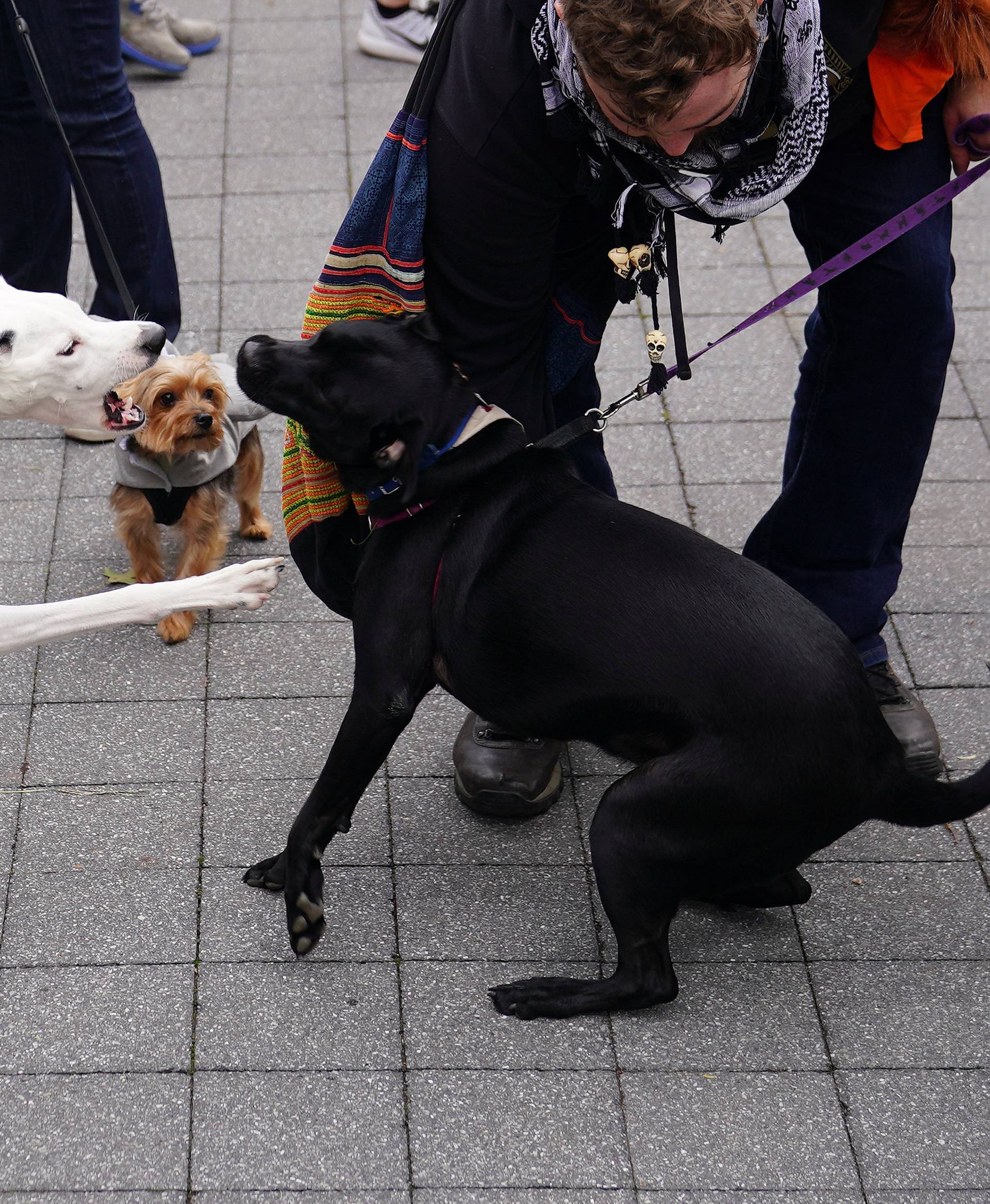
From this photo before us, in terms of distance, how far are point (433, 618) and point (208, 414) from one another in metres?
1.04

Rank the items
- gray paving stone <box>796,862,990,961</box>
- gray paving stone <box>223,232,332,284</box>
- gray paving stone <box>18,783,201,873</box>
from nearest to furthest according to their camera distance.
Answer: gray paving stone <box>796,862,990,961</box>
gray paving stone <box>18,783,201,873</box>
gray paving stone <box>223,232,332,284</box>

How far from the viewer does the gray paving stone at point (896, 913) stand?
8.84 ft

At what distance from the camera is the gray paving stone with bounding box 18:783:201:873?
2809mm

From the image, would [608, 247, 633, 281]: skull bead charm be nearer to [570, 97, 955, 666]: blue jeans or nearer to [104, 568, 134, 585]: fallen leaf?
[570, 97, 955, 666]: blue jeans

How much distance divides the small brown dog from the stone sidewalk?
18cm

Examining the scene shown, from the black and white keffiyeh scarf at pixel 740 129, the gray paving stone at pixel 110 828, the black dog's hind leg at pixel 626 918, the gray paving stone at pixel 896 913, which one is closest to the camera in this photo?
the black and white keffiyeh scarf at pixel 740 129

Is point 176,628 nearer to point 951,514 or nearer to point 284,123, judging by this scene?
point 951,514

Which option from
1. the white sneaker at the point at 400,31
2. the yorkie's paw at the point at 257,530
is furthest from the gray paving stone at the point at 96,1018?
the white sneaker at the point at 400,31

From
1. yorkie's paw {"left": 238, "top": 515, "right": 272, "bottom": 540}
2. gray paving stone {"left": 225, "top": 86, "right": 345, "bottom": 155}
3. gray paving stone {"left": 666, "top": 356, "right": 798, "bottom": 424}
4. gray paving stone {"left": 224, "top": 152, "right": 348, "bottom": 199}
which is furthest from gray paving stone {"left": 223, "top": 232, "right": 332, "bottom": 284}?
gray paving stone {"left": 666, "top": 356, "right": 798, "bottom": 424}

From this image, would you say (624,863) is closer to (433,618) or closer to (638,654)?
(638,654)

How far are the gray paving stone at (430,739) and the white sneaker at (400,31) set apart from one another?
3.60 m

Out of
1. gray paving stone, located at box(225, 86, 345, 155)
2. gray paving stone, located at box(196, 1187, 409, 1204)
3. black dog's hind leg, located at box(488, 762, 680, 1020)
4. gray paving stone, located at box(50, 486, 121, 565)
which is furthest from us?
gray paving stone, located at box(225, 86, 345, 155)

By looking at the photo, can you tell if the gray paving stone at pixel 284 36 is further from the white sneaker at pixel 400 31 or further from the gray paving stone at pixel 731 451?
the gray paving stone at pixel 731 451

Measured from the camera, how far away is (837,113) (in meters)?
2.40
